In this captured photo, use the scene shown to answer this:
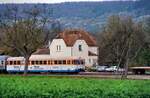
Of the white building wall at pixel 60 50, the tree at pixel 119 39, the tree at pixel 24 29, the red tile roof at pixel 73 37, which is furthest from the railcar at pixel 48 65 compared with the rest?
the white building wall at pixel 60 50

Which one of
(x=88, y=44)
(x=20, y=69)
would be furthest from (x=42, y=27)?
(x=88, y=44)

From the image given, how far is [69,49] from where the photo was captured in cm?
9694

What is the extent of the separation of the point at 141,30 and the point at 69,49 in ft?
46.2

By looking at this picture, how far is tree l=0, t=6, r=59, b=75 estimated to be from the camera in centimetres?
6846

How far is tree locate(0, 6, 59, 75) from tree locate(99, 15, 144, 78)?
48.3 feet

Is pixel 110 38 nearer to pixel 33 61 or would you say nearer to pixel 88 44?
pixel 88 44

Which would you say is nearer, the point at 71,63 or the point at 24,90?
the point at 24,90

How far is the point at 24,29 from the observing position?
70.3 m

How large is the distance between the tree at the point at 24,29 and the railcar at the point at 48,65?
2947 mm

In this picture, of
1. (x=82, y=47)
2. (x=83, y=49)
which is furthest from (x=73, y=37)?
(x=83, y=49)

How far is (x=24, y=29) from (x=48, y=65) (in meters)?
6.53

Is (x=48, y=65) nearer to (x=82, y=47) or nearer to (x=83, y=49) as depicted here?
(x=82, y=47)

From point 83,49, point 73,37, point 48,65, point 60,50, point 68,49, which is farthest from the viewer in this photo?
point 83,49

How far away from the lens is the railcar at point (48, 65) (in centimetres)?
7225
